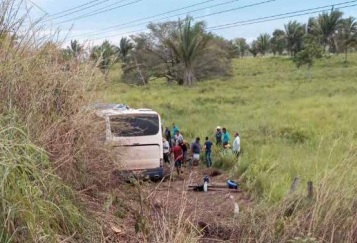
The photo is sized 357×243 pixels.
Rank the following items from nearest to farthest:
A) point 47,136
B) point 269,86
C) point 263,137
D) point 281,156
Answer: point 47,136, point 281,156, point 263,137, point 269,86

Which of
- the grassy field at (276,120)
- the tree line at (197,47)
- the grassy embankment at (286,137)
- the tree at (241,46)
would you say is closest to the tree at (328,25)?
the tree line at (197,47)

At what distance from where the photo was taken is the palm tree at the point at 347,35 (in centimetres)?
4600

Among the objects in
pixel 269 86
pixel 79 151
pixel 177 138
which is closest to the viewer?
pixel 79 151

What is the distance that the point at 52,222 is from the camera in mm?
3445

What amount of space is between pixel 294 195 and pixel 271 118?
45.7ft

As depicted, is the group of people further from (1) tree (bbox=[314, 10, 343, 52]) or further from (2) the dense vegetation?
(1) tree (bbox=[314, 10, 343, 52])

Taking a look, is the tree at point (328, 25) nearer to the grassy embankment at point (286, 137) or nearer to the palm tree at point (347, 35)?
the palm tree at point (347, 35)

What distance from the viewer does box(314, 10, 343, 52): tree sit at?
51.2 metres

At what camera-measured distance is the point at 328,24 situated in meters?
52.2

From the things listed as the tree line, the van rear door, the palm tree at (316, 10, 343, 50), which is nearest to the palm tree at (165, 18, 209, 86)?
the tree line

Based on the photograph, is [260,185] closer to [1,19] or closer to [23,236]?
[1,19]

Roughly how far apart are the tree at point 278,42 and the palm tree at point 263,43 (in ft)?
3.16

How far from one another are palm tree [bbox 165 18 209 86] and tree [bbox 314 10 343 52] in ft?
70.0

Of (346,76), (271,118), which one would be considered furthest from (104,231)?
(346,76)
